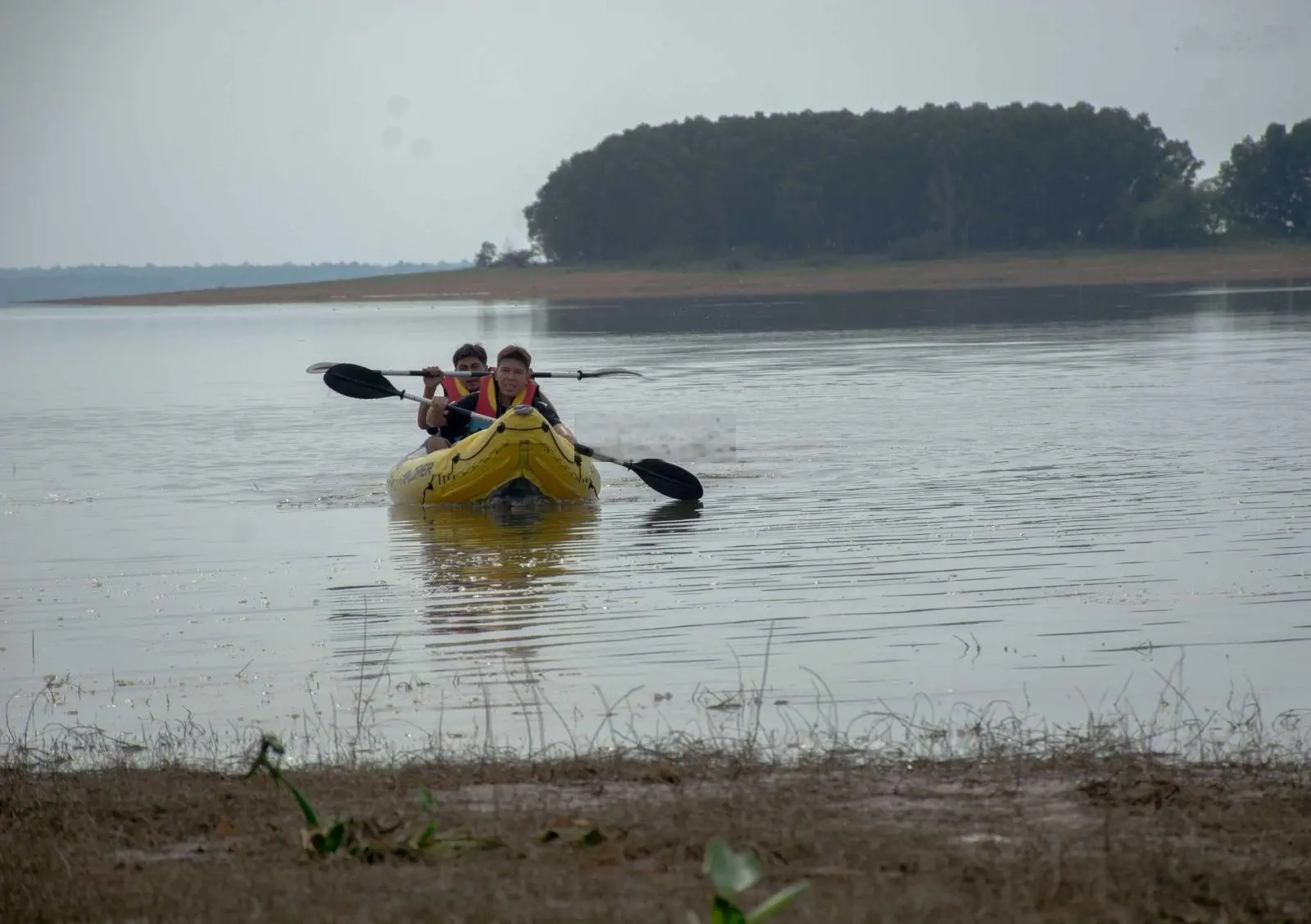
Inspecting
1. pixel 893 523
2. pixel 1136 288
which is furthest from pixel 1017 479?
pixel 1136 288

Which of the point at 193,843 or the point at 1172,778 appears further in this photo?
the point at 1172,778

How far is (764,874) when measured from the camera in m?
4.69

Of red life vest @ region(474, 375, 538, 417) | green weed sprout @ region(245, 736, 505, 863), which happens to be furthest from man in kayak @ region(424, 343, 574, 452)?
green weed sprout @ region(245, 736, 505, 863)

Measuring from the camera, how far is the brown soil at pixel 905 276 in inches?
3223

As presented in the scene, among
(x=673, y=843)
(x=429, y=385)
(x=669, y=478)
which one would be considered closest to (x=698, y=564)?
(x=669, y=478)

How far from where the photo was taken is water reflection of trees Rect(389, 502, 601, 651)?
10.2 meters

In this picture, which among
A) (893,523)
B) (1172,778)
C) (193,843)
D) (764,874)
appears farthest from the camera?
(893,523)

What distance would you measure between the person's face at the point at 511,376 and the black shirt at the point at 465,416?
31 cm

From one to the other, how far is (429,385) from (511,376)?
284cm

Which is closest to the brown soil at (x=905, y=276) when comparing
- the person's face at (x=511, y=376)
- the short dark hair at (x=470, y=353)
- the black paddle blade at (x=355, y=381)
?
the black paddle blade at (x=355, y=381)

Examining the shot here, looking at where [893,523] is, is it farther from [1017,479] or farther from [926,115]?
[926,115]

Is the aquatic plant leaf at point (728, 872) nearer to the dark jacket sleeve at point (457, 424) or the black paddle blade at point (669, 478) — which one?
the black paddle blade at point (669, 478)

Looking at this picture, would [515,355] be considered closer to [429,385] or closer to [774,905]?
[429,385]

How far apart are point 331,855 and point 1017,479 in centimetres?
1172
